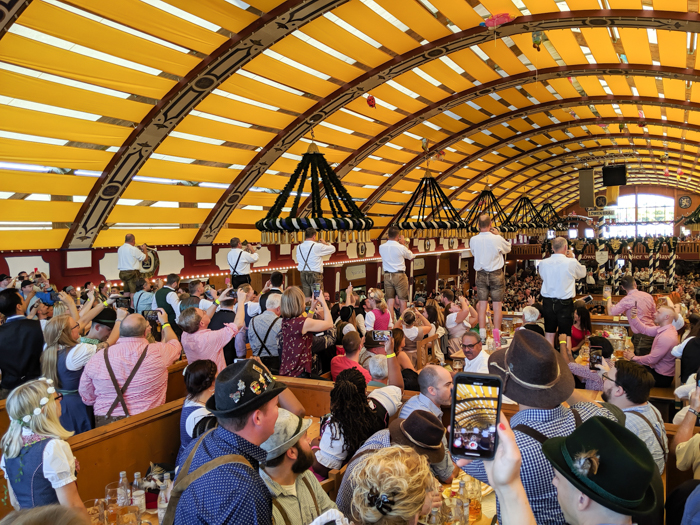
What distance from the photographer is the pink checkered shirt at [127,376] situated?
11.2ft

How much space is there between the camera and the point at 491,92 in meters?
13.1

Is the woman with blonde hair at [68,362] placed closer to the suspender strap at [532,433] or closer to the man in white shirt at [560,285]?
the suspender strap at [532,433]

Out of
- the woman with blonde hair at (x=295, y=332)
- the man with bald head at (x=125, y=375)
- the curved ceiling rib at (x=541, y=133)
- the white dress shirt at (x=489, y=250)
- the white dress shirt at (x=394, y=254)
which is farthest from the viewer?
the curved ceiling rib at (x=541, y=133)

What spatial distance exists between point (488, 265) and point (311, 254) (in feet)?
8.10

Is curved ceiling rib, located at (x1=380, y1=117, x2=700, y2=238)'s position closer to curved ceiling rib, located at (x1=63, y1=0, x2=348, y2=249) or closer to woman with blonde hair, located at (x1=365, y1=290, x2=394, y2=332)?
curved ceiling rib, located at (x1=63, y1=0, x2=348, y2=249)

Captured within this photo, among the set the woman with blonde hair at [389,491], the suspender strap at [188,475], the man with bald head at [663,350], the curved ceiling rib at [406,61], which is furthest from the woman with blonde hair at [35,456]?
the curved ceiling rib at [406,61]

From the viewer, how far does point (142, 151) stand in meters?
9.78

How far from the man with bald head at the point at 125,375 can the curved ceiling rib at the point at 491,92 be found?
38.2ft

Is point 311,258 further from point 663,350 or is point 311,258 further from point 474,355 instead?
point 663,350

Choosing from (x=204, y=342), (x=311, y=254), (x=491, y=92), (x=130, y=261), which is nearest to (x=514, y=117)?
(x=491, y=92)

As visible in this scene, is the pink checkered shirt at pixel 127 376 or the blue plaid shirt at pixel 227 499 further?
the pink checkered shirt at pixel 127 376

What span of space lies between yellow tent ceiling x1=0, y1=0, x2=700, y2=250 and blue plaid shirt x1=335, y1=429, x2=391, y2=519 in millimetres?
6995

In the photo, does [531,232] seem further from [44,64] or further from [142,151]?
[44,64]

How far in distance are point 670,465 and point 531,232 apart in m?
14.4
